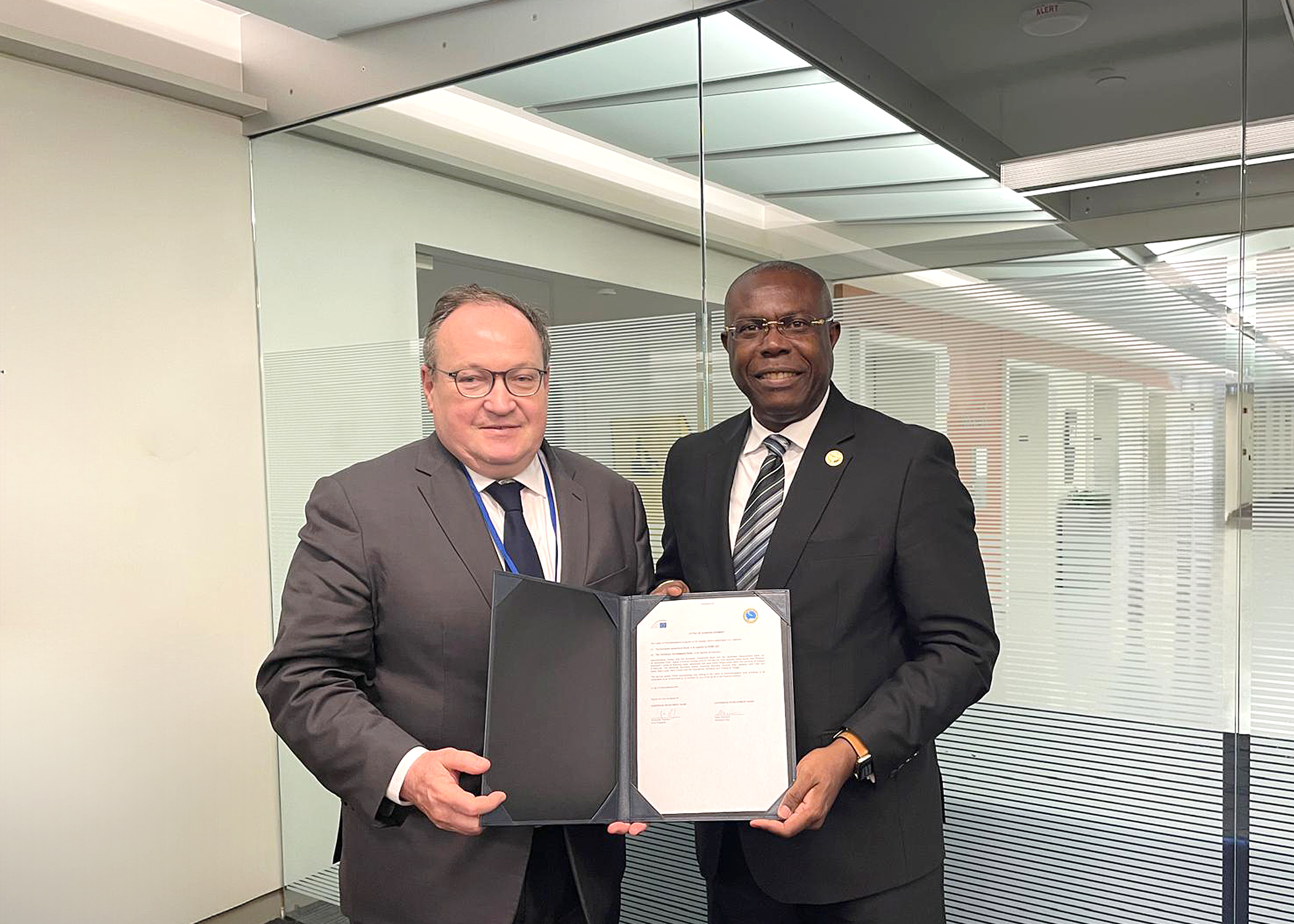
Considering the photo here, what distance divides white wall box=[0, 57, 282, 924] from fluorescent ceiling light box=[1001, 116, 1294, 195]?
270 cm

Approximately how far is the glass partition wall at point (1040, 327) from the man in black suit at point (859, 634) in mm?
588

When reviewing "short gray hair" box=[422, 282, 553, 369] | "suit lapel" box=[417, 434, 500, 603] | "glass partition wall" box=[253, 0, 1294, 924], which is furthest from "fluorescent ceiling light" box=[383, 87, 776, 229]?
"suit lapel" box=[417, 434, 500, 603]

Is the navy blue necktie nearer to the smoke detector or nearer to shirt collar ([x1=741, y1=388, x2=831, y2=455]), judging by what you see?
shirt collar ([x1=741, y1=388, x2=831, y2=455])

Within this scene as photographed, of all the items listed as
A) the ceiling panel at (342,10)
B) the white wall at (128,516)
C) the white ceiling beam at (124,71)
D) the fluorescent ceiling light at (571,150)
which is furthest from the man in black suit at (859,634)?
the white ceiling beam at (124,71)

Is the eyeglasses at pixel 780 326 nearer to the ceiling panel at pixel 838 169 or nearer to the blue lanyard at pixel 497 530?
the blue lanyard at pixel 497 530

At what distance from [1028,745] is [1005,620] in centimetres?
30

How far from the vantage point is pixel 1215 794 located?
88.4 inches

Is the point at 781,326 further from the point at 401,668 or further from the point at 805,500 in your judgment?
the point at 401,668

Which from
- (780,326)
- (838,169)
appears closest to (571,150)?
(838,169)

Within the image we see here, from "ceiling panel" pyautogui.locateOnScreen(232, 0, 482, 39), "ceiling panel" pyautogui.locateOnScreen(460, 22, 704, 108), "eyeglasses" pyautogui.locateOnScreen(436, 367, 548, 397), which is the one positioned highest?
"ceiling panel" pyautogui.locateOnScreen(232, 0, 482, 39)

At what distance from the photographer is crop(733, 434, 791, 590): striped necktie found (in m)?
1.95

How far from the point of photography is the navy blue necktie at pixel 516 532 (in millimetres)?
1803

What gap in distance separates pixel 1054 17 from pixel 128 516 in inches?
120

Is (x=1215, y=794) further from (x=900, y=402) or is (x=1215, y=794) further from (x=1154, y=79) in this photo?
(x=1154, y=79)
